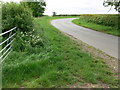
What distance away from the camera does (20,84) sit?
3.55 metres

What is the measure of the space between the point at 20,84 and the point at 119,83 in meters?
2.74

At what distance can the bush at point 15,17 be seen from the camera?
754cm

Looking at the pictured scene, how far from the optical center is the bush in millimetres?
7543

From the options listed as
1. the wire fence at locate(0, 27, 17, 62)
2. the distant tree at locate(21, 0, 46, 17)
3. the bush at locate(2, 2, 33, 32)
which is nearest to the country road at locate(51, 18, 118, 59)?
the bush at locate(2, 2, 33, 32)

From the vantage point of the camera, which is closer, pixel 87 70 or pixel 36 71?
pixel 36 71

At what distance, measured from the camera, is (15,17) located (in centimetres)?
754

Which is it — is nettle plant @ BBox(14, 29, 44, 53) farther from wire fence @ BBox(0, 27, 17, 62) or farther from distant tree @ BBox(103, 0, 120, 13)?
distant tree @ BBox(103, 0, 120, 13)

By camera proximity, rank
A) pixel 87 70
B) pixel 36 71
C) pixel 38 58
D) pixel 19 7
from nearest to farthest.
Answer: pixel 36 71
pixel 87 70
pixel 38 58
pixel 19 7

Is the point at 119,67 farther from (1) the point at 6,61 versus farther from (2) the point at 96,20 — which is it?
(2) the point at 96,20

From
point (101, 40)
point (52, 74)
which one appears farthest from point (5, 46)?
point (101, 40)

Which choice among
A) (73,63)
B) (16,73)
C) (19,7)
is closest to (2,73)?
(16,73)

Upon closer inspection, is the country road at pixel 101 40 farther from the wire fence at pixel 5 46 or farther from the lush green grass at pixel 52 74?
the wire fence at pixel 5 46

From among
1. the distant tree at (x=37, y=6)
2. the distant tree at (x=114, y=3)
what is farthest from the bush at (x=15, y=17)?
the distant tree at (x=37, y=6)

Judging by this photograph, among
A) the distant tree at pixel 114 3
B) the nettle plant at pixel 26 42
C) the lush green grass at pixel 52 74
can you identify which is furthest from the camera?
the distant tree at pixel 114 3
